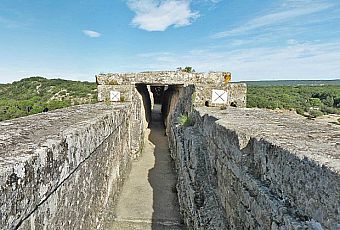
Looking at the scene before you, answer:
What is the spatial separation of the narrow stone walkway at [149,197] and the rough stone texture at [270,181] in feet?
3.48

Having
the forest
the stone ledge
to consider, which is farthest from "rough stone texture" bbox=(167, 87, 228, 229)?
the forest

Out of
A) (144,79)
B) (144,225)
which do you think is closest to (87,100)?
(144,79)

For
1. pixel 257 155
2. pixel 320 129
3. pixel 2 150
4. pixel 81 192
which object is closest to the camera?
pixel 2 150

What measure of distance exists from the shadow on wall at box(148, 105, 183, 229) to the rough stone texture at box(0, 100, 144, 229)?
1.09 meters

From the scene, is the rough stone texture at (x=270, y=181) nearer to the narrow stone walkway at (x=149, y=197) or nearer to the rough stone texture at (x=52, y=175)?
the narrow stone walkway at (x=149, y=197)

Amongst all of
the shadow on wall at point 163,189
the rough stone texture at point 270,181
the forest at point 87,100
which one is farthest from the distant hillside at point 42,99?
the rough stone texture at point 270,181

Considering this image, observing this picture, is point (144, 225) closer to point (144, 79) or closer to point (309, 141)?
point (309, 141)

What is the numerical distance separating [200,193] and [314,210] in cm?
243

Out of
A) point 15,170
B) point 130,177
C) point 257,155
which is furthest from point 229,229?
point 130,177

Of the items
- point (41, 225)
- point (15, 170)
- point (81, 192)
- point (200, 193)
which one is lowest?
point (200, 193)

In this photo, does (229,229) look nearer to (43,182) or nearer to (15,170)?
(43,182)

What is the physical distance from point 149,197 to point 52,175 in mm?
3878

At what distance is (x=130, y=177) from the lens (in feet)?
22.7

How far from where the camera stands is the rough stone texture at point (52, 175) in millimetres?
1539
